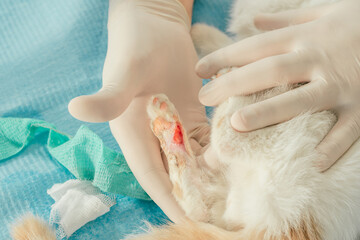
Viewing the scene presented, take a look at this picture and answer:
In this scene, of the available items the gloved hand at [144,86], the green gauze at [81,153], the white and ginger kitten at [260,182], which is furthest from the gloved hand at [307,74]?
the green gauze at [81,153]

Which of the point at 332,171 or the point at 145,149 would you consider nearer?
the point at 332,171

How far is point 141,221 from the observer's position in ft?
2.69

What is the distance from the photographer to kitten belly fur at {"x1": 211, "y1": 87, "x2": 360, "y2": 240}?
60 cm

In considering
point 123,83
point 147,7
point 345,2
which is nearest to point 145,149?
point 123,83

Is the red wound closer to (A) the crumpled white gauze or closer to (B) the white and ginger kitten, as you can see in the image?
(B) the white and ginger kitten

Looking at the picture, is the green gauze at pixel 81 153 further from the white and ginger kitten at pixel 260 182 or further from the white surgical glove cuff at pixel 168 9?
the white surgical glove cuff at pixel 168 9

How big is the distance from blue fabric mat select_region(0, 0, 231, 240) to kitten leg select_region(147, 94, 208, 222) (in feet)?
0.48

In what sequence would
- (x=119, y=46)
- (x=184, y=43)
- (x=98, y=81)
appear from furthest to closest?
(x=98, y=81), (x=184, y=43), (x=119, y=46)

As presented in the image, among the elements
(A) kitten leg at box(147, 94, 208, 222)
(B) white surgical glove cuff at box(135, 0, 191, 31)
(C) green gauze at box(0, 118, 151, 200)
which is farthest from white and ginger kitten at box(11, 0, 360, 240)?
(B) white surgical glove cuff at box(135, 0, 191, 31)

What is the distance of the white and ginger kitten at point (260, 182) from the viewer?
605mm

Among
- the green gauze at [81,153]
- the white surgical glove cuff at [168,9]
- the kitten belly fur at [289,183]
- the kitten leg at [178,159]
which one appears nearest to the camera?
the kitten belly fur at [289,183]

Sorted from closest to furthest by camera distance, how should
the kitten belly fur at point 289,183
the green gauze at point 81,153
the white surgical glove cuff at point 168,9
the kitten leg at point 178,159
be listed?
the kitten belly fur at point 289,183 < the kitten leg at point 178,159 < the green gauze at point 81,153 < the white surgical glove cuff at point 168,9

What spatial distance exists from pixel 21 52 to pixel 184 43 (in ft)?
1.73

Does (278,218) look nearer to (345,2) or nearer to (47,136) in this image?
(345,2)
